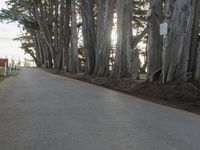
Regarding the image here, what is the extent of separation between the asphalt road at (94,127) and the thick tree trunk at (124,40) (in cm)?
831

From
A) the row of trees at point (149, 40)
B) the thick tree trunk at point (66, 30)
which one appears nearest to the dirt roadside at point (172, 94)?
the row of trees at point (149, 40)

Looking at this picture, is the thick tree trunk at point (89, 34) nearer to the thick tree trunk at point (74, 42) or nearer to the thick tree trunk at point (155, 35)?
the thick tree trunk at point (74, 42)

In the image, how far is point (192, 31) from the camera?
1359 centimetres

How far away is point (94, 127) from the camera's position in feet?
23.6

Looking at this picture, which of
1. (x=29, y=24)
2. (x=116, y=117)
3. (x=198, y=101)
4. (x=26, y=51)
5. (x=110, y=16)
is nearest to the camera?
(x=116, y=117)

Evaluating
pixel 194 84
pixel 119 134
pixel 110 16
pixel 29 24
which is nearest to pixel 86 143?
pixel 119 134

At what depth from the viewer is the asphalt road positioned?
19.4ft

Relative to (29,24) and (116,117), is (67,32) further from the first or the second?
(116,117)

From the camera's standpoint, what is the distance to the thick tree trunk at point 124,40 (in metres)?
18.9

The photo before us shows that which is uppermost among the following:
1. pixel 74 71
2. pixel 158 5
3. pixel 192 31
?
pixel 158 5

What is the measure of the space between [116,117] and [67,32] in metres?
28.9

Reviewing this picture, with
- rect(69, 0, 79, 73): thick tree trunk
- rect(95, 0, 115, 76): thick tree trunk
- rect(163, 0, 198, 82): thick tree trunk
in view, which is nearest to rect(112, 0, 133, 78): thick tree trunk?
rect(95, 0, 115, 76): thick tree trunk

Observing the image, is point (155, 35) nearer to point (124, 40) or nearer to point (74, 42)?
point (124, 40)

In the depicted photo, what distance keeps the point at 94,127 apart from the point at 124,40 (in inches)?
476
